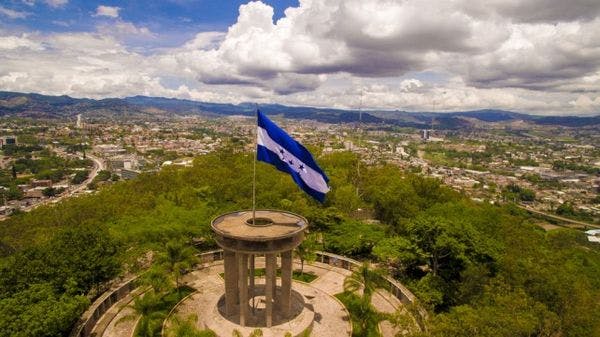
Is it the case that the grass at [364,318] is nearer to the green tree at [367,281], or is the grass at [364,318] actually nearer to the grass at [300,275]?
the green tree at [367,281]

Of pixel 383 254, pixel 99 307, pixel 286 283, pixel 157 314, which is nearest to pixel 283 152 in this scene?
pixel 286 283

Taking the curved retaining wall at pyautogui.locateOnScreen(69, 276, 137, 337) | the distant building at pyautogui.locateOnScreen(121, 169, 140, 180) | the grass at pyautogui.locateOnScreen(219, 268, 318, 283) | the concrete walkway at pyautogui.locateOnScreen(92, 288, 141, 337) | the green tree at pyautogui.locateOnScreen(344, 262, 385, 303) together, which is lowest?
the distant building at pyautogui.locateOnScreen(121, 169, 140, 180)

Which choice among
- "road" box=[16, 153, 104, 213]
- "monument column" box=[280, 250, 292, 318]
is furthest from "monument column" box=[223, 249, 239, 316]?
"road" box=[16, 153, 104, 213]

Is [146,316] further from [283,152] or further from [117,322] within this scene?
[283,152]

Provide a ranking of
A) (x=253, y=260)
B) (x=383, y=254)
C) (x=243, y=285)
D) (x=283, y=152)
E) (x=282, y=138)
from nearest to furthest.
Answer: (x=282, y=138)
(x=283, y=152)
(x=243, y=285)
(x=253, y=260)
(x=383, y=254)

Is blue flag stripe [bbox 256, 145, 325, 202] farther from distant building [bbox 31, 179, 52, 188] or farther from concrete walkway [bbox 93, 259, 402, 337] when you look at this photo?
distant building [bbox 31, 179, 52, 188]

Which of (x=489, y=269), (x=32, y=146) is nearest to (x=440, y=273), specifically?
(x=489, y=269)
